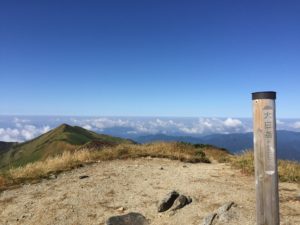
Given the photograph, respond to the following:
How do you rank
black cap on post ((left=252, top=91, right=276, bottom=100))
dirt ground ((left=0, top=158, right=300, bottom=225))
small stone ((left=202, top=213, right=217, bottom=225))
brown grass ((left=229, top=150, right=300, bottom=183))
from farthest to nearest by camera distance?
brown grass ((left=229, top=150, right=300, bottom=183)) < dirt ground ((left=0, top=158, right=300, bottom=225)) < small stone ((left=202, top=213, right=217, bottom=225)) < black cap on post ((left=252, top=91, right=276, bottom=100))

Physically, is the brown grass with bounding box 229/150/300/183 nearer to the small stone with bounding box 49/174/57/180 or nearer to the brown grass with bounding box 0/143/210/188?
the brown grass with bounding box 0/143/210/188

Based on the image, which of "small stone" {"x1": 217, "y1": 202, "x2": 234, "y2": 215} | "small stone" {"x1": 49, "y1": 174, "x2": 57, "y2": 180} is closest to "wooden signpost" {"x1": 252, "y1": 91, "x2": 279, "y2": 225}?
"small stone" {"x1": 217, "y1": 202, "x2": 234, "y2": 215}

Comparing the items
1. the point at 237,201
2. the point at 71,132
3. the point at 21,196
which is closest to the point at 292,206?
the point at 237,201

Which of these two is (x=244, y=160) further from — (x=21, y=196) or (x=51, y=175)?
(x=21, y=196)

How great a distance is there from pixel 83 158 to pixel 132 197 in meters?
8.29

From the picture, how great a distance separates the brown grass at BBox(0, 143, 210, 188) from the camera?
16.1 m

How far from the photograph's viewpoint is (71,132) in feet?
454

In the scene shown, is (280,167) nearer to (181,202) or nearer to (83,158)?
(181,202)

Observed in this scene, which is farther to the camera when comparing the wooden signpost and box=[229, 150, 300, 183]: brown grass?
box=[229, 150, 300, 183]: brown grass

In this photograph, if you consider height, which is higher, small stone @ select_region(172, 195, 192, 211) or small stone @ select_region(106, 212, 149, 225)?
small stone @ select_region(172, 195, 192, 211)

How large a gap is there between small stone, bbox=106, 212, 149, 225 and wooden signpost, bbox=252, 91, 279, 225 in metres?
4.57

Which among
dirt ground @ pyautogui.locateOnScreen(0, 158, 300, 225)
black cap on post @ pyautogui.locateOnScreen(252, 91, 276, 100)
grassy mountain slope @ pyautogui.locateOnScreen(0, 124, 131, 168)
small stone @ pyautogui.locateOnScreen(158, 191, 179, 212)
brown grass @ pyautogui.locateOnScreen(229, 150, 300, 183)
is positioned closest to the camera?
black cap on post @ pyautogui.locateOnScreen(252, 91, 276, 100)

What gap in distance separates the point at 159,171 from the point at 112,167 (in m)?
2.74

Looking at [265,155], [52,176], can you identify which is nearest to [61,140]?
[52,176]
